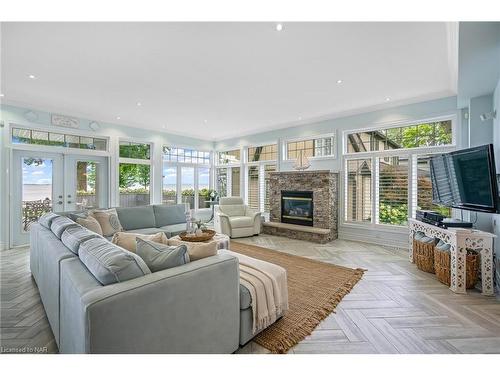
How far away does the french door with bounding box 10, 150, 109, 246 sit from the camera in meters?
4.66

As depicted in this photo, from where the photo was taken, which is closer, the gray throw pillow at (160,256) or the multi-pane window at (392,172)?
the gray throw pillow at (160,256)

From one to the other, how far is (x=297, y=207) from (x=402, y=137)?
2.65 m

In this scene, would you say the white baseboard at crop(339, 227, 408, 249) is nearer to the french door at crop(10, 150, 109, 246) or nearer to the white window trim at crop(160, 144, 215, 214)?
the white window trim at crop(160, 144, 215, 214)

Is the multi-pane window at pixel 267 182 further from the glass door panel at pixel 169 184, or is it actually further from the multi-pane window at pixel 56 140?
the multi-pane window at pixel 56 140

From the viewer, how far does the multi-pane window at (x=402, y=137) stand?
434cm

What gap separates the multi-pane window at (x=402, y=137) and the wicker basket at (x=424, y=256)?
2.05 meters

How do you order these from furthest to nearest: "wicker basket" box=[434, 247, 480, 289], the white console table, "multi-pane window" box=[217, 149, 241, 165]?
"multi-pane window" box=[217, 149, 241, 165], "wicker basket" box=[434, 247, 480, 289], the white console table

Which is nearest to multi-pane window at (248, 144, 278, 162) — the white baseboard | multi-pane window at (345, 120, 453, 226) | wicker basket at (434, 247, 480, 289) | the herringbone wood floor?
multi-pane window at (345, 120, 453, 226)

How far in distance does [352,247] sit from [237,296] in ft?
12.1

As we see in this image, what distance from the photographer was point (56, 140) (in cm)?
512

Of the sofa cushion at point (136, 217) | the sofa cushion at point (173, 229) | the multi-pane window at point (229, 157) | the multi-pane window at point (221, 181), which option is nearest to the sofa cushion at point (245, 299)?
the sofa cushion at point (173, 229)

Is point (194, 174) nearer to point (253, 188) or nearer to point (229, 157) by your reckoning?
point (229, 157)

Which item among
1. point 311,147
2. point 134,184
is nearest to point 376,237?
point 311,147

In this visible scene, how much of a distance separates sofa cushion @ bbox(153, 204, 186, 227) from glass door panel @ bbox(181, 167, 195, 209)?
8.01 ft
